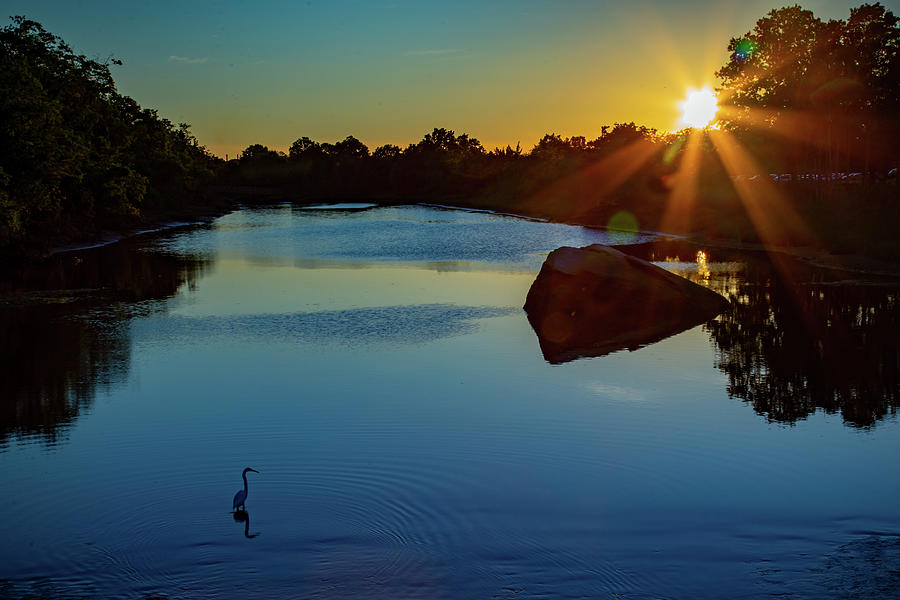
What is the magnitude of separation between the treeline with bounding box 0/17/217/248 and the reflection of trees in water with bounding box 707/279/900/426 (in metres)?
27.8

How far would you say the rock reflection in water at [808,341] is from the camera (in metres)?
16.5

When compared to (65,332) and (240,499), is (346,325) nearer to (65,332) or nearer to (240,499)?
(65,332)

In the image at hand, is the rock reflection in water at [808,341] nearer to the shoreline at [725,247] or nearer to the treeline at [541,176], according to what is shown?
the shoreline at [725,247]

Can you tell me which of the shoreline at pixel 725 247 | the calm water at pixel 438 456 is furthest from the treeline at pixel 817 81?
the calm water at pixel 438 456

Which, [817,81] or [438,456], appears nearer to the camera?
[438,456]

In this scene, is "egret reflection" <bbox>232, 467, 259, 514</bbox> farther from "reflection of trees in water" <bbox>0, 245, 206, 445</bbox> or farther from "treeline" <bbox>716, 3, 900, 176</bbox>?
"treeline" <bbox>716, 3, 900, 176</bbox>

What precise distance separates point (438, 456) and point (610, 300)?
12837 mm

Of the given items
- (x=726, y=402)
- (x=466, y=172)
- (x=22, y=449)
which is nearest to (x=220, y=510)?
(x=22, y=449)

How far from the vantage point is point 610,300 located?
24.7 meters

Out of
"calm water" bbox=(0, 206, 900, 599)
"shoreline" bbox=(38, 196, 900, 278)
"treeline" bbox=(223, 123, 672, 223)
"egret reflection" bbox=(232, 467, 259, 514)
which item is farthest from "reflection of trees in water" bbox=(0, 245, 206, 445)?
"treeline" bbox=(223, 123, 672, 223)

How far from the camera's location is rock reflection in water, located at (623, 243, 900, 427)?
16.5 m

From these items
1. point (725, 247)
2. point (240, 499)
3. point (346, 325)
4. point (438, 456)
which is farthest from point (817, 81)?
point (240, 499)

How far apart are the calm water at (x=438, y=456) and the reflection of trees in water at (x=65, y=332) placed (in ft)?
0.38

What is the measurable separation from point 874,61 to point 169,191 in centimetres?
6070
